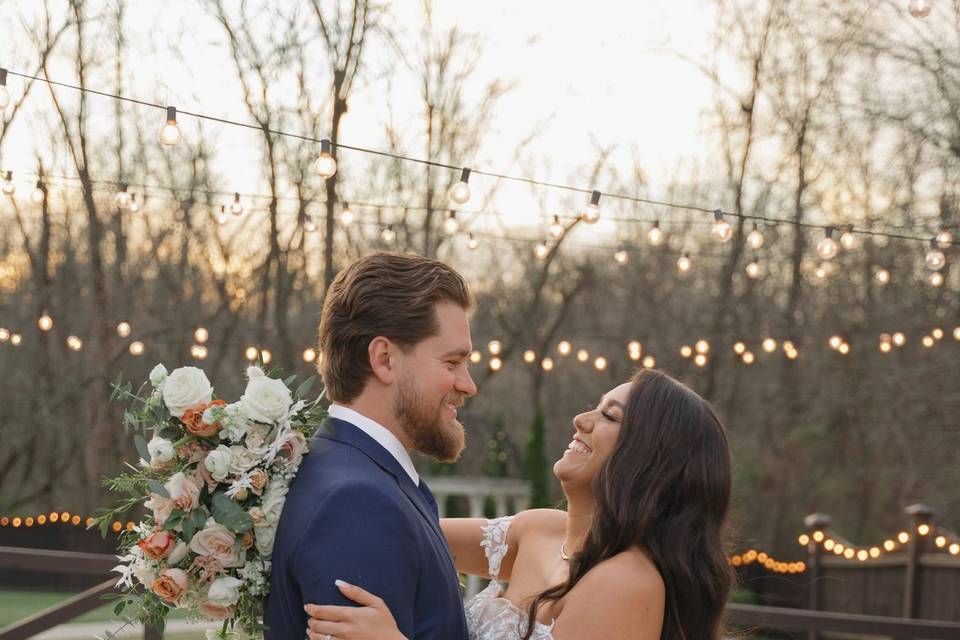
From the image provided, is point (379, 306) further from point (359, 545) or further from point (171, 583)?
point (171, 583)

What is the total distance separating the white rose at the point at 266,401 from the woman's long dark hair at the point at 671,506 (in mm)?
993

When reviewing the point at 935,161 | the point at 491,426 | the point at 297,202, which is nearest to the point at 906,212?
the point at 935,161

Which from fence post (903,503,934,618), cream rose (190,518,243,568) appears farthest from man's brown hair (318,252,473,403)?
fence post (903,503,934,618)

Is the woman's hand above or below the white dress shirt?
below

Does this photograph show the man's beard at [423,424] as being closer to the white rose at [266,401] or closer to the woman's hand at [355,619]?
the white rose at [266,401]

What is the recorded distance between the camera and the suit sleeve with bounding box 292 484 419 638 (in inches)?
81.3

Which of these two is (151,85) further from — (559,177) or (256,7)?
(559,177)

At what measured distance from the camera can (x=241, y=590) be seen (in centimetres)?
229

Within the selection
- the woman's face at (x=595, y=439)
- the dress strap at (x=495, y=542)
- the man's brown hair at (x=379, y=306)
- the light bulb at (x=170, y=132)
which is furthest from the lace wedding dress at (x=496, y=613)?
the light bulb at (x=170, y=132)

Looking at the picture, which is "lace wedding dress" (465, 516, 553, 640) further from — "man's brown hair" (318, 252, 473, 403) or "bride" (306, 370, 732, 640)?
"man's brown hair" (318, 252, 473, 403)

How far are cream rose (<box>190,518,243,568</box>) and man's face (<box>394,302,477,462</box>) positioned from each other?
42 centimetres

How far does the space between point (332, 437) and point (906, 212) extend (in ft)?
43.1

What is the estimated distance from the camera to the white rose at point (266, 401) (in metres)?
2.31

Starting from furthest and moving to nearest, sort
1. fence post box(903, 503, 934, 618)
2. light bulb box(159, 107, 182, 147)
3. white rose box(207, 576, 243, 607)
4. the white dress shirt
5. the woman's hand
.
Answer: fence post box(903, 503, 934, 618) < light bulb box(159, 107, 182, 147) < the white dress shirt < white rose box(207, 576, 243, 607) < the woman's hand
